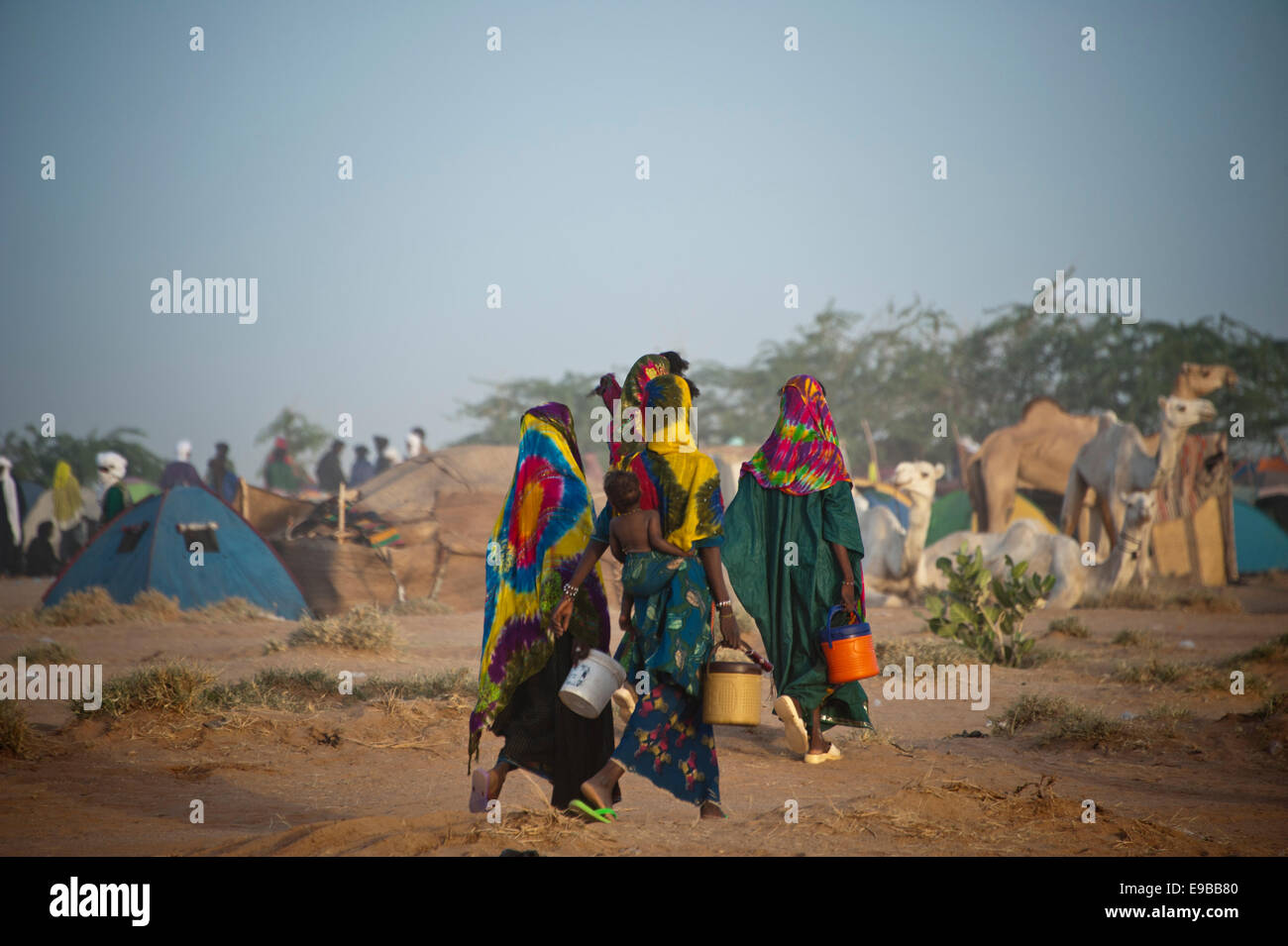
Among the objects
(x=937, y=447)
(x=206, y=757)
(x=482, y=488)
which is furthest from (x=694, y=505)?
(x=937, y=447)

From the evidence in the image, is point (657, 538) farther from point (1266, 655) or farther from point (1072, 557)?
point (1072, 557)

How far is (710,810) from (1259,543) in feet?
49.8

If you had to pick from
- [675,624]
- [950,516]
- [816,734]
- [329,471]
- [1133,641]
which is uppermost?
[329,471]

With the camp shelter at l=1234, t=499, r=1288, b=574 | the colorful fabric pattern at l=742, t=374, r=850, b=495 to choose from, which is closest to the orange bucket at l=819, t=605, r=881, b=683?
the colorful fabric pattern at l=742, t=374, r=850, b=495

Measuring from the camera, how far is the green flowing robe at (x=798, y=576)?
5742mm

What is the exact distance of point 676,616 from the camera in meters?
4.59

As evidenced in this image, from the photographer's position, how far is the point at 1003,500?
16641mm

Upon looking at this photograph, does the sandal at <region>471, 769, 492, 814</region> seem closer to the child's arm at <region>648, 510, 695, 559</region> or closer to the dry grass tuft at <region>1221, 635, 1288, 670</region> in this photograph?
the child's arm at <region>648, 510, 695, 559</region>

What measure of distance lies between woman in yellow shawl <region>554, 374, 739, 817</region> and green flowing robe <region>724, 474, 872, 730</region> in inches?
48.5

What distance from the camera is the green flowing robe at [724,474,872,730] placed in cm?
574

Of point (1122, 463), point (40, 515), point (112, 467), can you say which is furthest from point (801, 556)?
point (40, 515)

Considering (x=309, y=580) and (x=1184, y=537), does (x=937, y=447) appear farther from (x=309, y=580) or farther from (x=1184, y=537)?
(x=309, y=580)

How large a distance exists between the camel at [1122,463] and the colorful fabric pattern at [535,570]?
9.57 metres

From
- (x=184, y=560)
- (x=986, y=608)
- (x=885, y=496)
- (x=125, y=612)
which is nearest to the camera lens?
(x=986, y=608)
